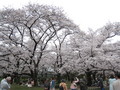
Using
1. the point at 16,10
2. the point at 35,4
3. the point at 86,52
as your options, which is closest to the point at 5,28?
the point at 16,10

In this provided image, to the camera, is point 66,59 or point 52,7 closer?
point 52,7

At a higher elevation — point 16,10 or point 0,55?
point 16,10

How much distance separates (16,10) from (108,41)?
12283mm

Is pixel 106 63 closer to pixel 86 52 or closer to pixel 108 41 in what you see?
pixel 86 52

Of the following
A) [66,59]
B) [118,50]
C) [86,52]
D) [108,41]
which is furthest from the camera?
[108,41]

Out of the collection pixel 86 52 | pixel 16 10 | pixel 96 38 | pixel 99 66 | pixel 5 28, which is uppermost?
pixel 16 10

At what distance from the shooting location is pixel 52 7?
1802 cm

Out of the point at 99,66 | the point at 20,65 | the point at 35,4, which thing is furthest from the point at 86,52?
the point at 20,65

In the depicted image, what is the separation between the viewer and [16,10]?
17.5m

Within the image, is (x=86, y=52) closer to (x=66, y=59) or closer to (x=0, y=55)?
(x=66, y=59)

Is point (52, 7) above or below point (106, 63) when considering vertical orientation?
above

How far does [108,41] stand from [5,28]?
1288 centimetres

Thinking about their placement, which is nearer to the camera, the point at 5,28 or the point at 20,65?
the point at 5,28

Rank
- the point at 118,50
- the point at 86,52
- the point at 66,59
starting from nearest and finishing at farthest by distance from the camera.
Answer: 1. the point at 86,52
2. the point at 118,50
3. the point at 66,59
